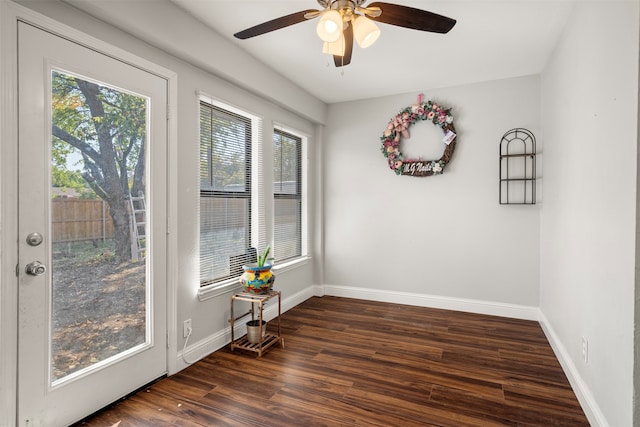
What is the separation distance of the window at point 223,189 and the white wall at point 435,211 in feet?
5.09

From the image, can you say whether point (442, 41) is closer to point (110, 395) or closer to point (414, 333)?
point (414, 333)

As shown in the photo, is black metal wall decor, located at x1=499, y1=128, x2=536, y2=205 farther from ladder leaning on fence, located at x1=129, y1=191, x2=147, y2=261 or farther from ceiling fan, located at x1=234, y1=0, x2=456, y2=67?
ladder leaning on fence, located at x1=129, y1=191, x2=147, y2=261

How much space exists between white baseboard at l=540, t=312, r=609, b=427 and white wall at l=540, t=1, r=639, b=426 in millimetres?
12

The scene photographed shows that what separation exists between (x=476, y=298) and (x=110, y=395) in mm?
3535

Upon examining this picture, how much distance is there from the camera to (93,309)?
1.96 meters

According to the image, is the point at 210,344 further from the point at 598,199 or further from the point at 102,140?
the point at 598,199

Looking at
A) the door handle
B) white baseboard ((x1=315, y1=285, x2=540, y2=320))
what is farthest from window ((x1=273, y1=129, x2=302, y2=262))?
the door handle

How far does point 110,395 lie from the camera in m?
2.06

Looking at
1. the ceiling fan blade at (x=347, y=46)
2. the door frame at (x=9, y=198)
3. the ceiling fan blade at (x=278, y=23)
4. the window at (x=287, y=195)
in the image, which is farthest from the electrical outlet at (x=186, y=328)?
→ the ceiling fan blade at (x=347, y=46)

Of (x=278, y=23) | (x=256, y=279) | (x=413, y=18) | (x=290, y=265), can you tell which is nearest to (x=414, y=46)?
(x=413, y=18)

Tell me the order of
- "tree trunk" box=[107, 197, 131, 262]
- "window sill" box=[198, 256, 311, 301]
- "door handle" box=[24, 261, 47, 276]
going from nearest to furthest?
"door handle" box=[24, 261, 47, 276], "tree trunk" box=[107, 197, 131, 262], "window sill" box=[198, 256, 311, 301]

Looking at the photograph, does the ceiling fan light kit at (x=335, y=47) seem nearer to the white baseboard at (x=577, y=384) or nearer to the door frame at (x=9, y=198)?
the door frame at (x=9, y=198)

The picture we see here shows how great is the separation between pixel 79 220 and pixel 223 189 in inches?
49.9

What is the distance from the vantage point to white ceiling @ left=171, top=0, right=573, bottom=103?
2346 millimetres
